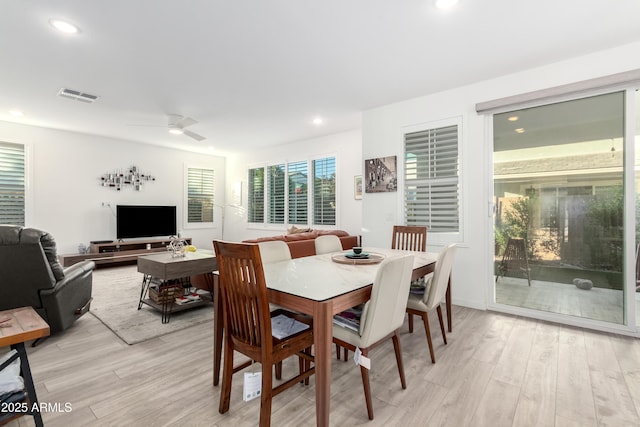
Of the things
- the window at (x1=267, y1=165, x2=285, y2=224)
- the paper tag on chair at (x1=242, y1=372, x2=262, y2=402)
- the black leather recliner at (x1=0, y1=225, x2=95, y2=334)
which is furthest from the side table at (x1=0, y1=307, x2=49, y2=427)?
the window at (x1=267, y1=165, x2=285, y2=224)

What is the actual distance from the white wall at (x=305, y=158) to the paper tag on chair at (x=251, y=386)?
4033mm

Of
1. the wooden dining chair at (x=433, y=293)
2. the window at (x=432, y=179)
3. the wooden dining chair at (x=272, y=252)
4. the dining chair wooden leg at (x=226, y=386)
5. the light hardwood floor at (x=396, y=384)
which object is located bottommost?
the light hardwood floor at (x=396, y=384)

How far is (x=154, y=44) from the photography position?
2729 mm

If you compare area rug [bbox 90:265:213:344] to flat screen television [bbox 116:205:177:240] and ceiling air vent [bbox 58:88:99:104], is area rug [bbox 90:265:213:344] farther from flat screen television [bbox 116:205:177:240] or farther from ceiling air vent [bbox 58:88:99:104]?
ceiling air vent [bbox 58:88:99:104]

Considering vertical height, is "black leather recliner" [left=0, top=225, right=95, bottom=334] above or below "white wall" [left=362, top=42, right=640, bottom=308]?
below

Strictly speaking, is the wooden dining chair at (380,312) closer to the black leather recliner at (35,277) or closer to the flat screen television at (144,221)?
the black leather recliner at (35,277)

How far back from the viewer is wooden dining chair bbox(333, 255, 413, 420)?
5.12 ft

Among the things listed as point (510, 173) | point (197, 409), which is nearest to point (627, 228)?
point (510, 173)

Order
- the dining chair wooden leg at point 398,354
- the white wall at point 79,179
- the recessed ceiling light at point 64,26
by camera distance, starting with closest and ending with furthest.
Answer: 1. the dining chair wooden leg at point 398,354
2. the recessed ceiling light at point 64,26
3. the white wall at point 79,179

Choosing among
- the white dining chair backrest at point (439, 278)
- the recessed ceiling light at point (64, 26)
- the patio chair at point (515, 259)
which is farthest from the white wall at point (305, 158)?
the recessed ceiling light at point (64, 26)

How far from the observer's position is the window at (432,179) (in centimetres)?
370

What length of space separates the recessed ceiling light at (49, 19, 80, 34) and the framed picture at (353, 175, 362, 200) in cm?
414

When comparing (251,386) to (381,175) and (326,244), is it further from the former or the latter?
(381,175)

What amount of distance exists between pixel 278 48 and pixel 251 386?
8.93 feet
